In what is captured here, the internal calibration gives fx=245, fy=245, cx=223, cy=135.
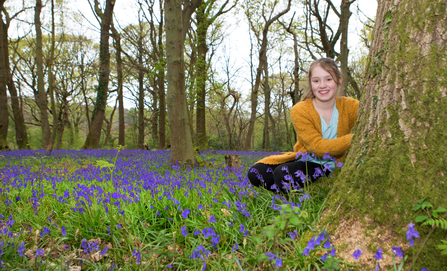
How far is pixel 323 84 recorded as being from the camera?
2633 millimetres

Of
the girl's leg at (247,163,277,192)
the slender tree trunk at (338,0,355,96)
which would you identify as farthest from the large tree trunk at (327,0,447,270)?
the slender tree trunk at (338,0,355,96)

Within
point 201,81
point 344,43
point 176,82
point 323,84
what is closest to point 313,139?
point 323,84

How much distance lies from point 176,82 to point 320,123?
4.52 meters

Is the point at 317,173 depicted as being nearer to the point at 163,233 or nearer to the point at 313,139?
the point at 313,139

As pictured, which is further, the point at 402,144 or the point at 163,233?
the point at 163,233

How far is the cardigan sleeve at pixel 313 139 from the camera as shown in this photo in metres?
2.45

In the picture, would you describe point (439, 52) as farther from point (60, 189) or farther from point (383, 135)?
point (60, 189)

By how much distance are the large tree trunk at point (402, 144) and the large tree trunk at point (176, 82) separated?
16.5 feet

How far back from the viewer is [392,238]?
157 cm

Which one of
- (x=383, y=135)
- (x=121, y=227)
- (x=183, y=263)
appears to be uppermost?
Answer: (x=383, y=135)

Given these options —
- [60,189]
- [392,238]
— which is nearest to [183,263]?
[392,238]

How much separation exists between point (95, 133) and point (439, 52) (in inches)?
588

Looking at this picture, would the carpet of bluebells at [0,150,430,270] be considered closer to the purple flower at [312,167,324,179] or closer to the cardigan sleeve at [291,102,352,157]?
the purple flower at [312,167,324,179]

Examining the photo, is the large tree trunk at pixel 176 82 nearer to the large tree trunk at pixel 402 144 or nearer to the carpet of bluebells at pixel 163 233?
the carpet of bluebells at pixel 163 233
